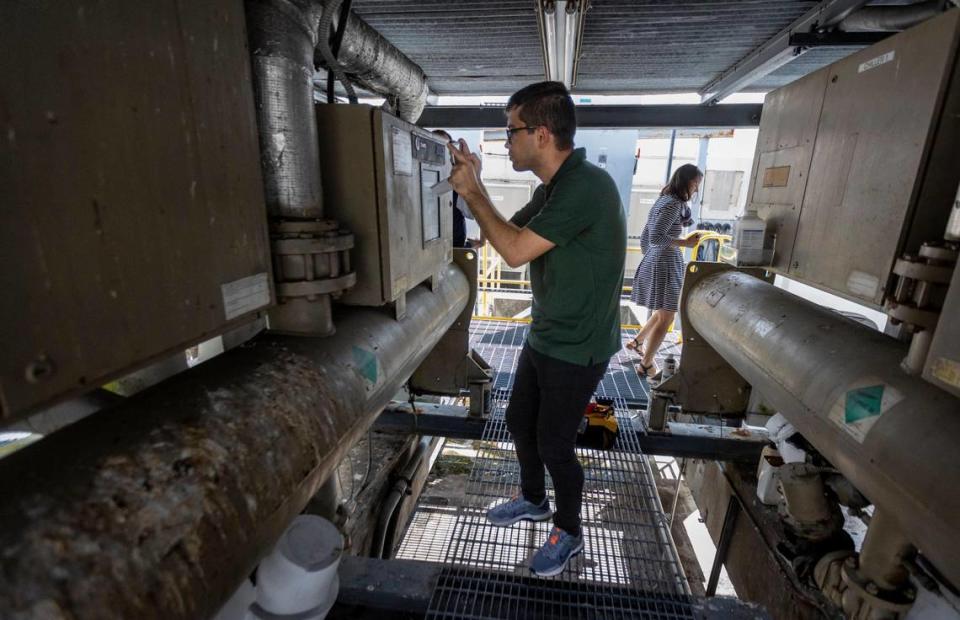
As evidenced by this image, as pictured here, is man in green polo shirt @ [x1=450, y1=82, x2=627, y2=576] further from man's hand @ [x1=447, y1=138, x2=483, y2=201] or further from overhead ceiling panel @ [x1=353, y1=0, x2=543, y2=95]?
overhead ceiling panel @ [x1=353, y1=0, x2=543, y2=95]

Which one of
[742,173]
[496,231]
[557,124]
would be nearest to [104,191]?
[496,231]

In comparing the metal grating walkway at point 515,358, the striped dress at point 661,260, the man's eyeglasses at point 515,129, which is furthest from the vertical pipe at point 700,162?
the man's eyeglasses at point 515,129

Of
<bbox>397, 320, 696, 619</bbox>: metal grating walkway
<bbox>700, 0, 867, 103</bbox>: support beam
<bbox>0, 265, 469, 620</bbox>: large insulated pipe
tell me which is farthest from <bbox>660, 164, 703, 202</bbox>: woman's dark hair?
<bbox>0, 265, 469, 620</bbox>: large insulated pipe

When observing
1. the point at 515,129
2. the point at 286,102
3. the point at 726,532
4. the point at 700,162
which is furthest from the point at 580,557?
the point at 700,162

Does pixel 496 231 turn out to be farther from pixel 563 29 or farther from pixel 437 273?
pixel 563 29

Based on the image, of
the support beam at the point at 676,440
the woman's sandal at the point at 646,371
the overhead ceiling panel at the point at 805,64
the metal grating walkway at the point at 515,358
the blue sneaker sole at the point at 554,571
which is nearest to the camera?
the blue sneaker sole at the point at 554,571

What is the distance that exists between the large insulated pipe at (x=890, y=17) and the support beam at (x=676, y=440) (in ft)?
6.63

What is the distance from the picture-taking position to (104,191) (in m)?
0.65

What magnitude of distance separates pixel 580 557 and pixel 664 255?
2.37m

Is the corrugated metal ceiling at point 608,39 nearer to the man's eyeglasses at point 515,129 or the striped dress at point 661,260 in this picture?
the man's eyeglasses at point 515,129

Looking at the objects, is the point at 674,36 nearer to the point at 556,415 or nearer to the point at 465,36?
the point at 465,36

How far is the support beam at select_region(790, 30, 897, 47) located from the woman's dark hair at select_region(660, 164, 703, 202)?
1.24 meters

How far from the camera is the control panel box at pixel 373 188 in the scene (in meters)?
1.28

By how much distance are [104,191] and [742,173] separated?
32.9ft
